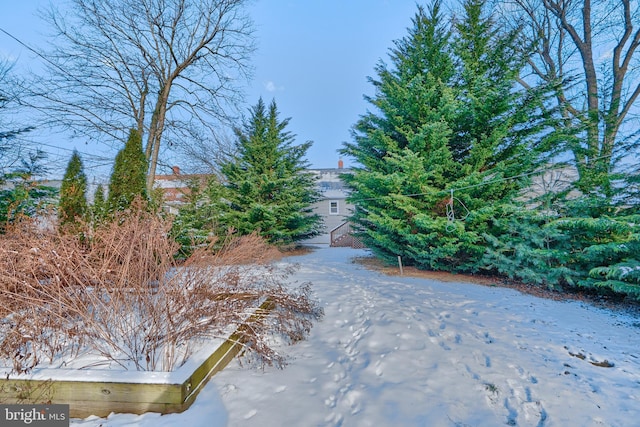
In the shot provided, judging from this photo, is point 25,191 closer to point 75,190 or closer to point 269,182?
point 75,190

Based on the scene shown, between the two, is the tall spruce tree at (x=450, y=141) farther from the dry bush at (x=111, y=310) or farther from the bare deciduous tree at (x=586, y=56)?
the dry bush at (x=111, y=310)

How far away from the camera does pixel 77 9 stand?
10.1m

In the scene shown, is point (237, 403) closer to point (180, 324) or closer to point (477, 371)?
point (180, 324)

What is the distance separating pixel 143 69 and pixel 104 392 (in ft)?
43.6

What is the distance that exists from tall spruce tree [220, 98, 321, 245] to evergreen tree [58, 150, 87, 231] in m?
5.57

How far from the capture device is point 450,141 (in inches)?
321

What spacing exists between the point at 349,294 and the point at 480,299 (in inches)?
102

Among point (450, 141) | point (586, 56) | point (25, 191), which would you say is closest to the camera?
point (25, 191)

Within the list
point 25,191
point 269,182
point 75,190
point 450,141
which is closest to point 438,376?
point 450,141

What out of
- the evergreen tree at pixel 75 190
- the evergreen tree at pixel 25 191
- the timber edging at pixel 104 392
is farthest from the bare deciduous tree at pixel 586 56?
the evergreen tree at pixel 25 191

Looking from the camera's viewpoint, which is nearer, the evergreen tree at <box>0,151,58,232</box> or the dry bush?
the dry bush

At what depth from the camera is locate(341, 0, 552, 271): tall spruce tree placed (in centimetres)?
696
